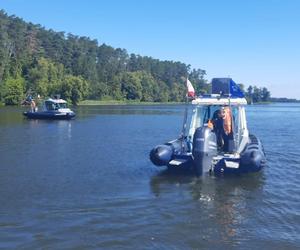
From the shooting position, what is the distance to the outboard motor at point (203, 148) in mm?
16286

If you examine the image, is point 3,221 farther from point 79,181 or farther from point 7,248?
point 79,181

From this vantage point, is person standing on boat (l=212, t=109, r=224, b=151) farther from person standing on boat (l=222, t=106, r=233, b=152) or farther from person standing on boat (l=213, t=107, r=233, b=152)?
person standing on boat (l=222, t=106, r=233, b=152)

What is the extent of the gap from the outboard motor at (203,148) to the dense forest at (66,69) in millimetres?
96154

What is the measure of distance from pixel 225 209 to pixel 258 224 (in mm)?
1592

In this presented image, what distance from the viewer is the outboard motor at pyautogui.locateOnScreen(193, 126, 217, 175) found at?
1629 cm

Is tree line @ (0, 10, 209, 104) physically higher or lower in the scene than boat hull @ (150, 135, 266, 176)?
higher

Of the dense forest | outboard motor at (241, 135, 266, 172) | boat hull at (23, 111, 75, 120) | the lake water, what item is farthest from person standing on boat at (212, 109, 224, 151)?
the dense forest

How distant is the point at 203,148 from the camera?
16234 mm

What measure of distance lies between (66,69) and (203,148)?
448 ft

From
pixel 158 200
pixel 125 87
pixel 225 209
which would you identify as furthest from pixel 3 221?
pixel 125 87

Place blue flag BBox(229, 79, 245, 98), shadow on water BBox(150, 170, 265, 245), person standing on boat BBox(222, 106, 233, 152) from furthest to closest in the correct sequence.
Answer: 1. blue flag BBox(229, 79, 245, 98)
2. person standing on boat BBox(222, 106, 233, 152)
3. shadow on water BBox(150, 170, 265, 245)

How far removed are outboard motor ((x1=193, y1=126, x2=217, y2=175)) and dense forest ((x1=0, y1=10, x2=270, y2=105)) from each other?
96154 mm

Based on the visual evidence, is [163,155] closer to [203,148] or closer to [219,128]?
[203,148]

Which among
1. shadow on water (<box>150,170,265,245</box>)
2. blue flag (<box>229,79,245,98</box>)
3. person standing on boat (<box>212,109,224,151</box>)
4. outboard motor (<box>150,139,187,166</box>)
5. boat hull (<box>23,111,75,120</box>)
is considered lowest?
shadow on water (<box>150,170,265,245</box>)
